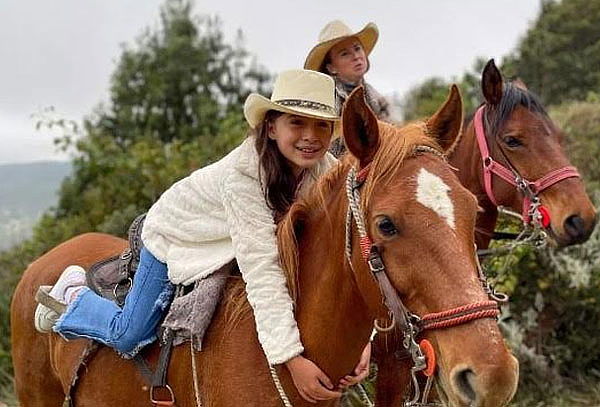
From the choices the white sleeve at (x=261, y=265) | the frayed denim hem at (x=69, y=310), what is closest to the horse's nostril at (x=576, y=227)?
the white sleeve at (x=261, y=265)

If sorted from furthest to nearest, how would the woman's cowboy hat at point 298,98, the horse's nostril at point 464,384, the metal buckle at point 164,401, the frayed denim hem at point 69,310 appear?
the frayed denim hem at point 69,310 → the metal buckle at point 164,401 → the woman's cowboy hat at point 298,98 → the horse's nostril at point 464,384

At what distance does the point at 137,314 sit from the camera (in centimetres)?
321

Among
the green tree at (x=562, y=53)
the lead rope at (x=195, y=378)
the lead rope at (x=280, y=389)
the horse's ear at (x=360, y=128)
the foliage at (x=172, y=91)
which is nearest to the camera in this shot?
the horse's ear at (x=360, y=128)

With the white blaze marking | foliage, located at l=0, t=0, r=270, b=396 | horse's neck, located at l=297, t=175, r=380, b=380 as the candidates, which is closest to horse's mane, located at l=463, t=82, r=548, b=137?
horse's neck, located at l=297, t=175, r=380, b=380

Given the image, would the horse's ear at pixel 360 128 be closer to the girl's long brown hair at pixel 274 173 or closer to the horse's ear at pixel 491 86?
the girl's long brown hair at pixel 274 173

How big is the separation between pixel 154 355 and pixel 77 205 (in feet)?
26.5

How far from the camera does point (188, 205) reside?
126 inches

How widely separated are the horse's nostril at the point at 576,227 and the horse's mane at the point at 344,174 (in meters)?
1.79

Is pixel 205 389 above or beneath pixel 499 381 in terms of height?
beneath

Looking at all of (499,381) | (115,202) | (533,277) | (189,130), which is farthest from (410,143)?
(189,130)

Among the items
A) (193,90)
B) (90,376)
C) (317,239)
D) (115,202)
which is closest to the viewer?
(317,239)

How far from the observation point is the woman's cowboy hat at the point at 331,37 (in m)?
4.29

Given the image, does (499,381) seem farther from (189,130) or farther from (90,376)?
(189,130)

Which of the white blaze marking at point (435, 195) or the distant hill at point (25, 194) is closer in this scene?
the white blaze marking at point (435, 195)
